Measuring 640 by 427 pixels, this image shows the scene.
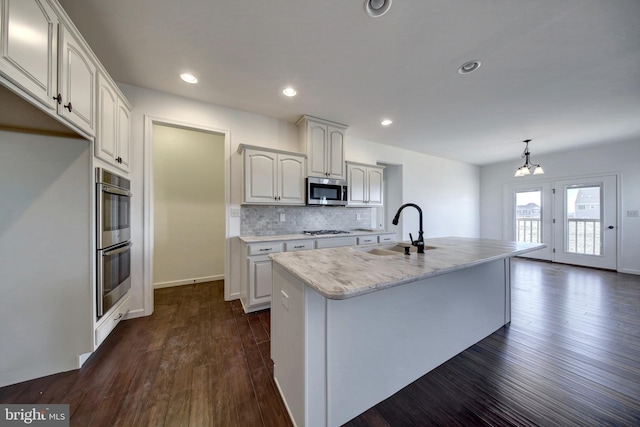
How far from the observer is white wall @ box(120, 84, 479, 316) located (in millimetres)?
2416

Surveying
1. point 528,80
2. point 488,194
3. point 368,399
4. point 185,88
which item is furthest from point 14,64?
point 488,194

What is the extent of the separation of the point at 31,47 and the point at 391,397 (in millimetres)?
2802

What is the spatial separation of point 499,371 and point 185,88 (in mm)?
3978

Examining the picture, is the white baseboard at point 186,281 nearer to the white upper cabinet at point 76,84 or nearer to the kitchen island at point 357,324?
the white upper cabinet at point 76,84

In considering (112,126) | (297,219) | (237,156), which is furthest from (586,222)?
(112,126)

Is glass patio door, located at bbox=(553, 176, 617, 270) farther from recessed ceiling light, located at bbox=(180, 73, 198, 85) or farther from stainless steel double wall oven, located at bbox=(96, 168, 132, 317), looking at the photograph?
stainless steel double wall oven, located at bbox=(96, 168, 132, 317)

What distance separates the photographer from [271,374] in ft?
5.17

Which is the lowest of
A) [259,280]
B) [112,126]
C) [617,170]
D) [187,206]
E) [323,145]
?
[259,280]

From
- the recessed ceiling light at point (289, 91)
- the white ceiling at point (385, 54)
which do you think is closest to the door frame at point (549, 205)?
the white ceiling at point (385, 54)

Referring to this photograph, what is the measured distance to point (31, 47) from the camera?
3.54 feet

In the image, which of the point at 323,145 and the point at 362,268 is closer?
the point at 362,268

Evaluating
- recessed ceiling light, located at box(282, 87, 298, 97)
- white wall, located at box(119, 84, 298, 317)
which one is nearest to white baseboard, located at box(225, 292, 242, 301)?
white wall, located at box(119, 84, 298, 317)

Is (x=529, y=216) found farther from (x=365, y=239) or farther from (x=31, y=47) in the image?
(x=31, y=47)

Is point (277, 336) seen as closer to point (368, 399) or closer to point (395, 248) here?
point (368, 399)
